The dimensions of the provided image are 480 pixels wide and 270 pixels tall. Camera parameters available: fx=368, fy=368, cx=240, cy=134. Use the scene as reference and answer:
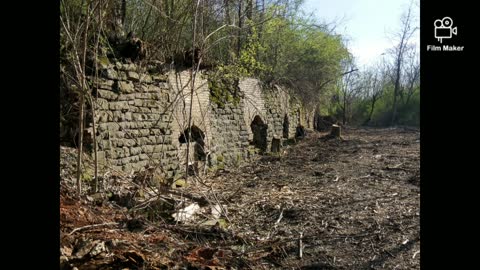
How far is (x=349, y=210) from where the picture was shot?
19.1ft

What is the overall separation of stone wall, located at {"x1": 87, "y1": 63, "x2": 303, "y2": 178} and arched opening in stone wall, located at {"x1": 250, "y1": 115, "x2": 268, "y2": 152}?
0.80m

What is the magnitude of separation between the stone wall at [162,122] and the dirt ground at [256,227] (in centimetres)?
100

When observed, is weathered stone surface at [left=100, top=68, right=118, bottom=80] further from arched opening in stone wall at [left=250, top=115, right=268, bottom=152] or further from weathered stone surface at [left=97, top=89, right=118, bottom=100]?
arched opening in stone wall at [left=250, top=115, right=268, bottom=152]

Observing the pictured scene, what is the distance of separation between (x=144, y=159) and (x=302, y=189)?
3.27m

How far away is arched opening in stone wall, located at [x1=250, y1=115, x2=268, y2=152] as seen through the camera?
13.7 metres

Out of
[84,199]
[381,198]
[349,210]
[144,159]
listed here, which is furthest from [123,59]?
[381,198]

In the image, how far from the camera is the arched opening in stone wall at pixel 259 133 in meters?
13.7
